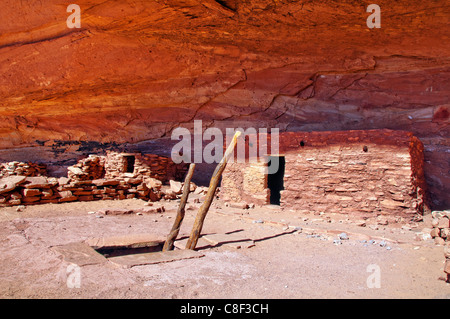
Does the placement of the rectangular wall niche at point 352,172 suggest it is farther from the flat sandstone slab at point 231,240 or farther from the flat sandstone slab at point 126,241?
the flat sandstone slab at point 126,241

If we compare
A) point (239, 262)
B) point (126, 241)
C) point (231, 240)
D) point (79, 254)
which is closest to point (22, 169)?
point (126, 241)

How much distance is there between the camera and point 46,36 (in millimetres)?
7879

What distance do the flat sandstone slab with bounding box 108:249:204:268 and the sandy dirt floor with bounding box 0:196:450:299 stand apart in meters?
0.08

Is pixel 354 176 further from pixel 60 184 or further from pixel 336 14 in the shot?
pixel 60 184

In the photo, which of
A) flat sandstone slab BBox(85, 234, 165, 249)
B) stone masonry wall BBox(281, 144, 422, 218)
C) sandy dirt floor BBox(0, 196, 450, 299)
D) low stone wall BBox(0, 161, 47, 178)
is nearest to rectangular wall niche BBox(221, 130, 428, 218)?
stone masonry wall BBox(281, 144, 422, 218)

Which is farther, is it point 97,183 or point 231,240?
point 97,183

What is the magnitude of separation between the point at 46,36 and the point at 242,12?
4726 millimetres

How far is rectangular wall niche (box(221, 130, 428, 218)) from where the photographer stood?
257 inches

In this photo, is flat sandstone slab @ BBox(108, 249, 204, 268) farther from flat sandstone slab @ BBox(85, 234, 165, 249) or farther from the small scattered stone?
the small scattered stone

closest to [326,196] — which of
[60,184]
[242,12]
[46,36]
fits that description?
[242,12]

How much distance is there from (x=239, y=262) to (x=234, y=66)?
651 centimetres

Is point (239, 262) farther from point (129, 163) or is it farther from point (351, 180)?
point (129, 163)

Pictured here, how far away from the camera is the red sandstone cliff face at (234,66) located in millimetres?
6876

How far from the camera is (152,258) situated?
3.85 meters
